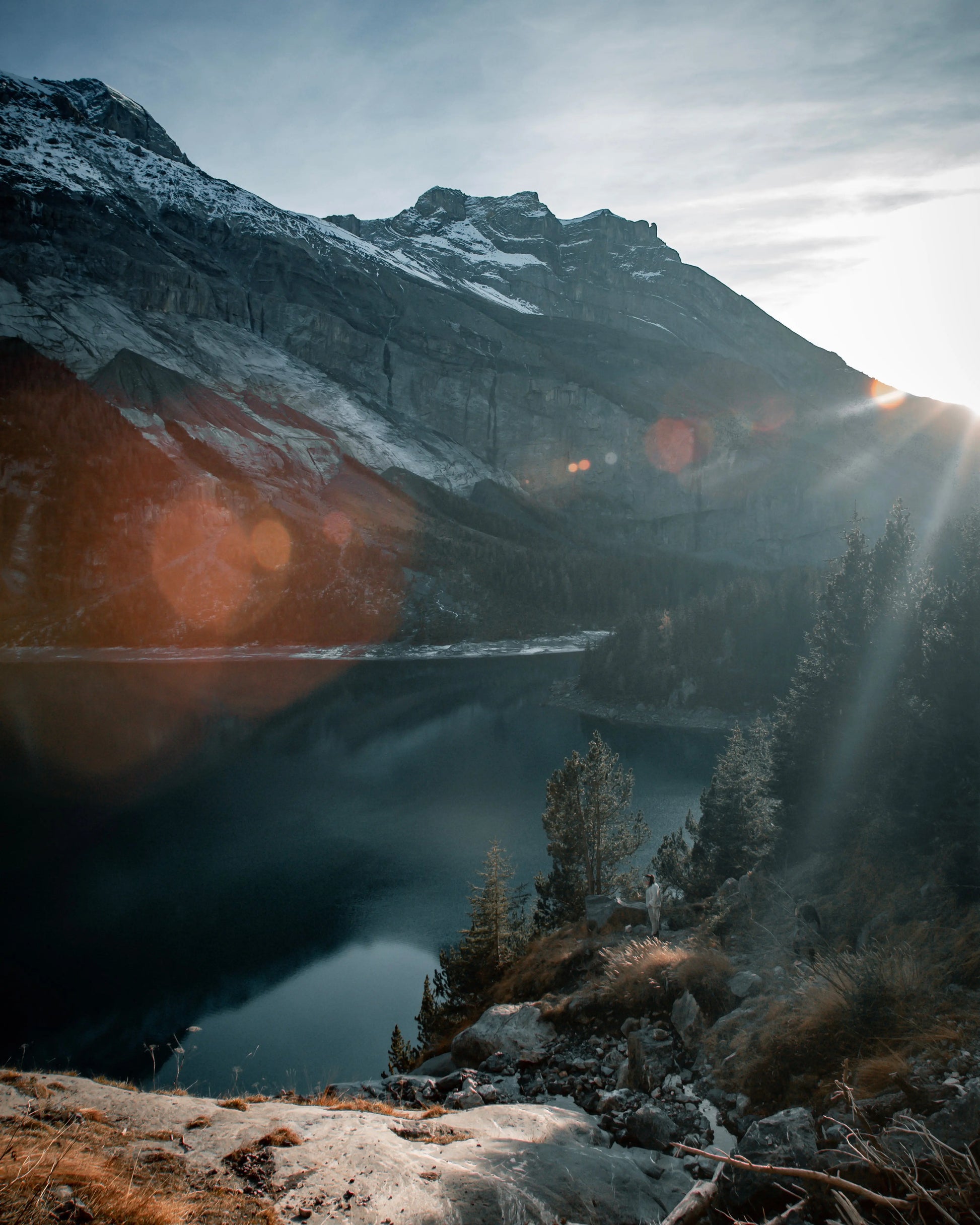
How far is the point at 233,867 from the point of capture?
35.5 meters

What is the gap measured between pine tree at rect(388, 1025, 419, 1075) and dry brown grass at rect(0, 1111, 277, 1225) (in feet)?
39.1

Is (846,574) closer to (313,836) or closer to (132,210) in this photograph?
(313,836)

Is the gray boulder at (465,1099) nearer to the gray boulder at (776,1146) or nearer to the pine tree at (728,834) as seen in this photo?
the gray boulder at (776,1146)

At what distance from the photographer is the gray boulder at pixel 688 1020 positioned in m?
10.1

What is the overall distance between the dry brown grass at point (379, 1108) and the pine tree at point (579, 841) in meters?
15.9

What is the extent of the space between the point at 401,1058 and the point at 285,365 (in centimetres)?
20748

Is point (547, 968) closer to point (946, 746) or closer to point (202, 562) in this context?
point (946, 746)

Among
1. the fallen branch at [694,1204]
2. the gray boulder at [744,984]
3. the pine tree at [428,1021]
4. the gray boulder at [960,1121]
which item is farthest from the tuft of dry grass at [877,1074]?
the pine tree at [428,1021]

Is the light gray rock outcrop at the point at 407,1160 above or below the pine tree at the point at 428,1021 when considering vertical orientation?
above

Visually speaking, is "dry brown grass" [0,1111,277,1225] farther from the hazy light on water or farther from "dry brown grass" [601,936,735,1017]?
the hazy light on water

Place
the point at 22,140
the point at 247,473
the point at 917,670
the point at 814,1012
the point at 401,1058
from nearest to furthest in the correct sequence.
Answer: the point at 814,1012 < the point at 401,1058 < the point at 917,670 < the point at 247,473 < the point at 22,140

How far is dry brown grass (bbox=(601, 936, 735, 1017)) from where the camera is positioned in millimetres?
10992

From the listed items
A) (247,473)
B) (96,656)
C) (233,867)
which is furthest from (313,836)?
(247,473)

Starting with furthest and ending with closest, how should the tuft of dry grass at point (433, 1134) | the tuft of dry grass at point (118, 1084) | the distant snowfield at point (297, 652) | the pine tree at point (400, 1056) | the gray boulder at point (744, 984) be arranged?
the distant snowfield at point (297, 652) < the pine tree at point (400, 1056) < the gray boulder at point (744, 984) < the tuft of dry grass at point (118, 1084) < the tuft of dry grass at point (433, 1134)
